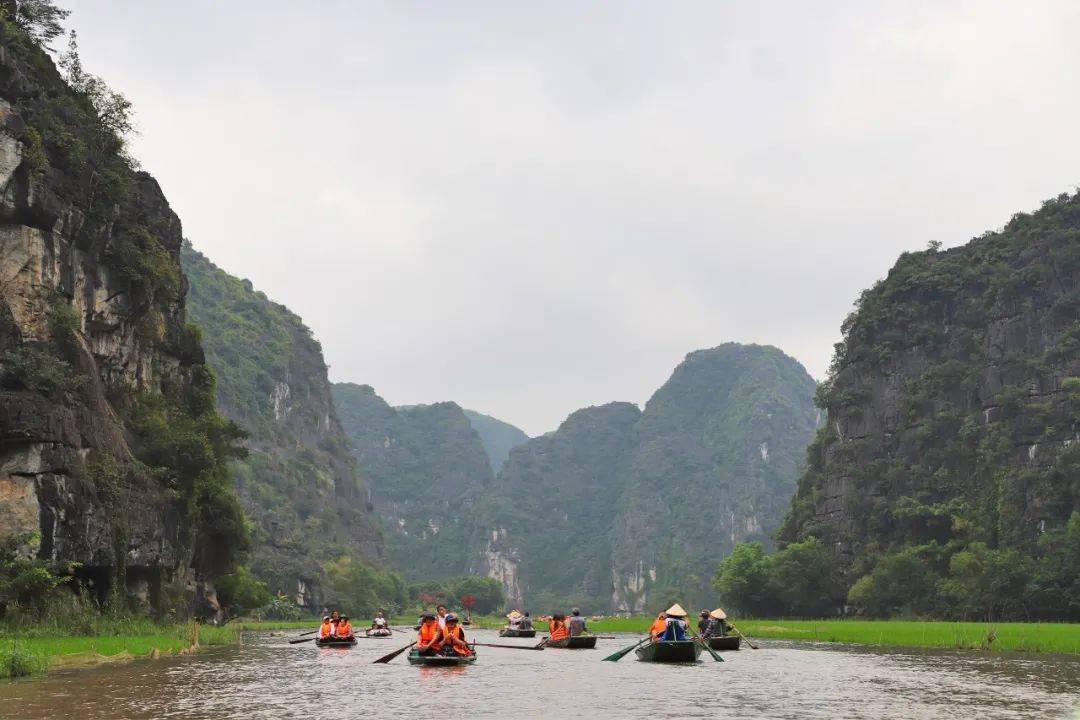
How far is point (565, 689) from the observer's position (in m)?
22.7

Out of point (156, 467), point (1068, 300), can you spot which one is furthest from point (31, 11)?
point (1068, 300)

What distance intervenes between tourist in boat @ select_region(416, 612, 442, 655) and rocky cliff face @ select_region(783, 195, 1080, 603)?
47.6 meters

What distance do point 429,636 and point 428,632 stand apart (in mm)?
127

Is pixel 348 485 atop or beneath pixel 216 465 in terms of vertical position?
atop

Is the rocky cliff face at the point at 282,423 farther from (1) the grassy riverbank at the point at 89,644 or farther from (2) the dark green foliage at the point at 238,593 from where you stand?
(1) the grassy riverbank at the point at 89,644

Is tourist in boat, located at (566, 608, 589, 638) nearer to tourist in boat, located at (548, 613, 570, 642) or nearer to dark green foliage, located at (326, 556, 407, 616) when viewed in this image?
tourist in boat, located at (548, 613, 570, 642)

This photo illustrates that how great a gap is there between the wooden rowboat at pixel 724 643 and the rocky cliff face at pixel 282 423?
2912 inches

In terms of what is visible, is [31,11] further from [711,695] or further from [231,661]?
[711,695]

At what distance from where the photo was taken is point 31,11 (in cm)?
4828

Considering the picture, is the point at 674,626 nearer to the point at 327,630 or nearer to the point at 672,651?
the point at 672,651

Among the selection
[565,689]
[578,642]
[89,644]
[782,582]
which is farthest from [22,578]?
[782,582]

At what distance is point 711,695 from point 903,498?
6016cm

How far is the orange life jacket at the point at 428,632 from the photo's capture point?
95.1 feet

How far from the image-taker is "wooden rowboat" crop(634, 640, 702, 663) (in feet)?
98.3
